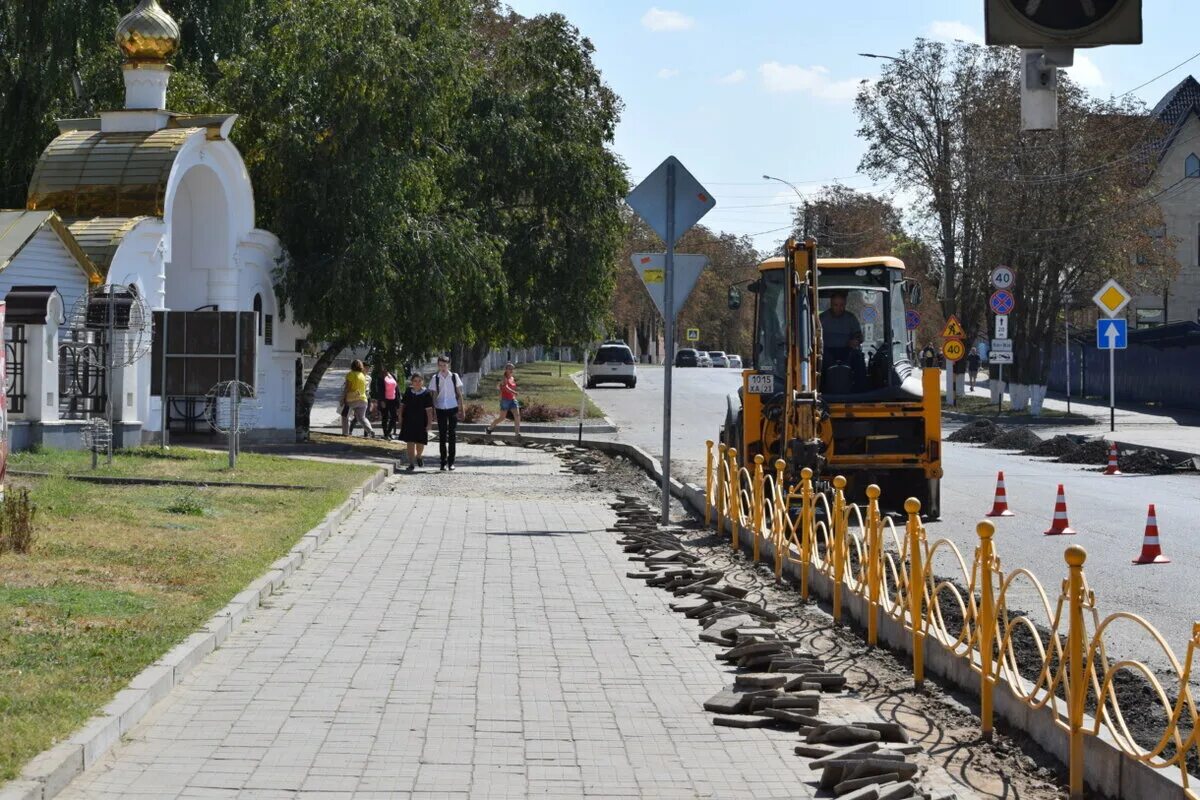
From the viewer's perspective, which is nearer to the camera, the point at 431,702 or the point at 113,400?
the point at 431,702

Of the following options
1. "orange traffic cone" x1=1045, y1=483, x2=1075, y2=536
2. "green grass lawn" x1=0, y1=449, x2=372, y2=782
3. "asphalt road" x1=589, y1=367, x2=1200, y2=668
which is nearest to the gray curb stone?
"green grass lawn" x1=0, y1=449, x2=372, y2=782

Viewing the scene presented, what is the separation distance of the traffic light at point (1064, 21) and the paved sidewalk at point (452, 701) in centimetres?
302

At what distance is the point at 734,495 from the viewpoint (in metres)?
14.9

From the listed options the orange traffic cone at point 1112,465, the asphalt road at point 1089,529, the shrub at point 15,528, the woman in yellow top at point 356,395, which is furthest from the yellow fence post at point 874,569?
the woman in yellow top at point 356,395

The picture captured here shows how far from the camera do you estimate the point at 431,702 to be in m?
7.75

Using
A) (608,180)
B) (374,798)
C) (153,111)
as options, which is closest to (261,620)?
(374,798)

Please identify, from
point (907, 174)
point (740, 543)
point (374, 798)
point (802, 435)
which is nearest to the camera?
point (374, 798)

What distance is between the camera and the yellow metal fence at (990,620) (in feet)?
19.3

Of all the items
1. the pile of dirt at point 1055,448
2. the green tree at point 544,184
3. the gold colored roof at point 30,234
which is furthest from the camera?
the green tree at point 544,184

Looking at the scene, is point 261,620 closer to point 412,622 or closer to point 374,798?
point 412,622

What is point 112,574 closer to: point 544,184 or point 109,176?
point 109,176

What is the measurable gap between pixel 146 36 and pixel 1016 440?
18.3 m

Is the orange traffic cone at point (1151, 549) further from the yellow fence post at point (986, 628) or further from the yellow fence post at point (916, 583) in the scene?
the yellow fence post at point (986, 628)

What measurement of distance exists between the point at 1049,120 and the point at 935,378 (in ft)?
39.5
